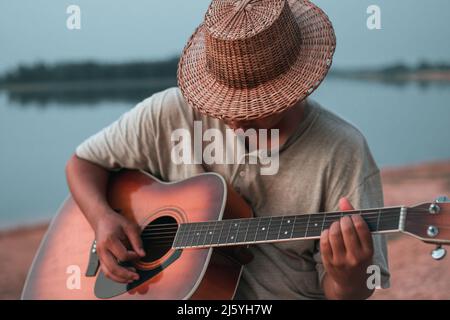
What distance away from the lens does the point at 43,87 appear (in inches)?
316

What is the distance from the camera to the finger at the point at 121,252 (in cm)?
188

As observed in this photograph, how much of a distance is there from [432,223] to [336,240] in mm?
239

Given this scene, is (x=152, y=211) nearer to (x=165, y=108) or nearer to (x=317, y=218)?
(x=165, y=108)

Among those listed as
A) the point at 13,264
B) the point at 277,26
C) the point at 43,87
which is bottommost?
the point at 13,264

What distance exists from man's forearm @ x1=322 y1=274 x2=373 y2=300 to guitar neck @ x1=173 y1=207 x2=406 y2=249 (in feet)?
0.69

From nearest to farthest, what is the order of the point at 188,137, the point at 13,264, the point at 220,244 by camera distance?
1. the point at 220,244
2. the point at 188,137
3. the point at 13,264

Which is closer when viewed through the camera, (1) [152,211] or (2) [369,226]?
(2) [369,226]

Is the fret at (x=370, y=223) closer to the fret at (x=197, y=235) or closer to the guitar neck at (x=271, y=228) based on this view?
the guitar neck at (x=271, y=228)

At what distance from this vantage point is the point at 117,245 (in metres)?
1.90

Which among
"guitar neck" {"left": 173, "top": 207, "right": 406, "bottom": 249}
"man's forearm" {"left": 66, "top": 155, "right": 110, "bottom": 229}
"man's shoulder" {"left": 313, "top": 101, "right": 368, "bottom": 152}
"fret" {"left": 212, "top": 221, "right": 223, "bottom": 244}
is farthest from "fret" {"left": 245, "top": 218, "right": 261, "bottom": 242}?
"man's forearm" {"left": 66, "top": 155, "right": 110, "bottom": 229}

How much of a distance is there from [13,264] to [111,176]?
4.35m

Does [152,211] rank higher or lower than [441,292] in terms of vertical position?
higher

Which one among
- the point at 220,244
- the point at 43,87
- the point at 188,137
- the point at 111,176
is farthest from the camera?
the point at 43,87

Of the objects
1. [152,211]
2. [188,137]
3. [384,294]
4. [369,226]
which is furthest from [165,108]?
[384,294]
